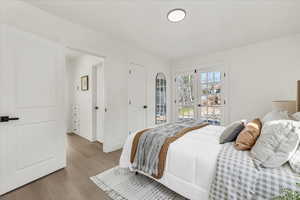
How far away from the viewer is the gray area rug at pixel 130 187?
152cm

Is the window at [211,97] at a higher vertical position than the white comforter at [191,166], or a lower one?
higher

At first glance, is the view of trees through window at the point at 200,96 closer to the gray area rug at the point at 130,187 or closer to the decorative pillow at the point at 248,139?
the decorative pillow at the point at 248,139

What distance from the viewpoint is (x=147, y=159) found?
5.34 feet

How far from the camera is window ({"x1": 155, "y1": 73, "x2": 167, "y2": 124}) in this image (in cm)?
408

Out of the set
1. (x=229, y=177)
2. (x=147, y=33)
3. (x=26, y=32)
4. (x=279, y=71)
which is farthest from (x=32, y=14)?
(x=279, y=71)

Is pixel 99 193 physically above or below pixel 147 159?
below

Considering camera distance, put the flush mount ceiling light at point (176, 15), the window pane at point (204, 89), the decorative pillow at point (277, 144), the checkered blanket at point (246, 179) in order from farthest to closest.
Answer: the window pane at point (204, 89), the flush mount ceiling light at point (176, 15), the decorative pillow at point (277, 144), the checkered blanket at point (246, 179)

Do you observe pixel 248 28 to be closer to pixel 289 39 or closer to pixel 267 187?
pixel 289 39

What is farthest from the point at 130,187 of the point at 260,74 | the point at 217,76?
the point at 260,74

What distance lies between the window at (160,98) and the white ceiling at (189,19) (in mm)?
1253

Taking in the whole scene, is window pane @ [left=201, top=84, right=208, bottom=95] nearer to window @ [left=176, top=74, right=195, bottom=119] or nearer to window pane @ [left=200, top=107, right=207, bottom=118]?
window @ [left=176, top=74, right=195, bottom=119]

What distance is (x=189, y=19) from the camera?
218cm

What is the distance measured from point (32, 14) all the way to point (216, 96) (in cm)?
403

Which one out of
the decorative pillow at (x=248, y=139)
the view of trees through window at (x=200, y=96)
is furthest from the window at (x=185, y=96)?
the decorative pillow at (x=248, y=139)
